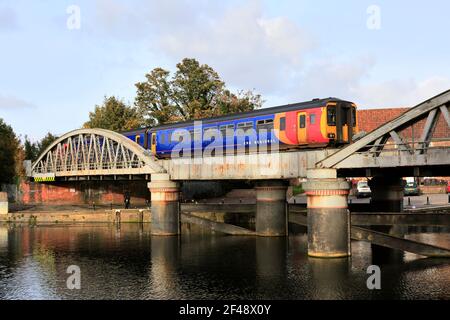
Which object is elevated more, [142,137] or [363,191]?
[142,137]

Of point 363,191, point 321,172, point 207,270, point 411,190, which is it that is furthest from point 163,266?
point 411,190

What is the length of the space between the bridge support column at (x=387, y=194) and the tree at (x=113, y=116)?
47454 mm

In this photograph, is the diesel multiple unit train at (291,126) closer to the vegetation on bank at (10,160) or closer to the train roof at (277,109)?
the train roof at (277,109)

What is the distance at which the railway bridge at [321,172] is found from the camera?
25.8 metres

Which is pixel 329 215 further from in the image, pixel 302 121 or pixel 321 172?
pixel 302 121

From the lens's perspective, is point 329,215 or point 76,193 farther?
point 76,193

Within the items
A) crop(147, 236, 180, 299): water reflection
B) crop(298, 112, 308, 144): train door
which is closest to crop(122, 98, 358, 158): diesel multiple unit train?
crop(298, 112, 308, 144): train door

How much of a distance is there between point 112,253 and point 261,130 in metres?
13.4

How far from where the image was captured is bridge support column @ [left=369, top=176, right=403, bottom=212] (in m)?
41.8

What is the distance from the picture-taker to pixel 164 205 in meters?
42.3

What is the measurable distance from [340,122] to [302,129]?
2455 millimetres

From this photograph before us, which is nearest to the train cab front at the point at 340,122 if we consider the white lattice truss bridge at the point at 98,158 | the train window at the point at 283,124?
the train window at the point at 283,124

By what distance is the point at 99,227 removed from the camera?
54031mm

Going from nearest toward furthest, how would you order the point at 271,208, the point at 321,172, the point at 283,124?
1. the point at 321,172
2. the point at 283,124
3. the point at 271,208
